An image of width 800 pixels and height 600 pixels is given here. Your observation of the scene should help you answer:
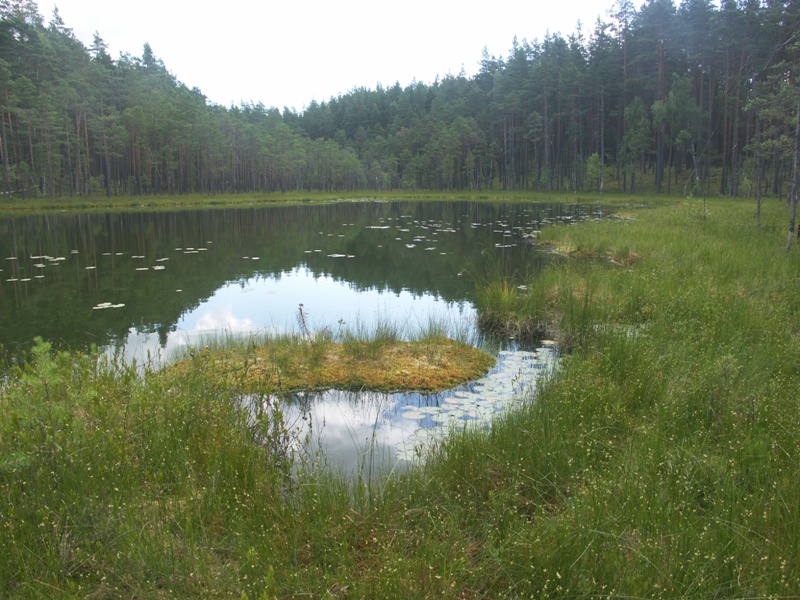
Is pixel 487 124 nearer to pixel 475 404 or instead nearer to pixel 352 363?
pixel 352 363

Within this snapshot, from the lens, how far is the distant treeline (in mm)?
49781

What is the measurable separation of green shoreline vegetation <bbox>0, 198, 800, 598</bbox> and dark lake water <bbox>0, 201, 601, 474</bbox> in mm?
1396

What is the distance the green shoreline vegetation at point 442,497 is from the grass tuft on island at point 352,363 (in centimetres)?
147

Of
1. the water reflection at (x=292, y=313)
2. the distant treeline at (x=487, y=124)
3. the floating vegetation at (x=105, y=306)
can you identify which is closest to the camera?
the water reflection at (x=292, y=313)

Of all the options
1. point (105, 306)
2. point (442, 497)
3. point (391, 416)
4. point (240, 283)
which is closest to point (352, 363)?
point (391, 416)

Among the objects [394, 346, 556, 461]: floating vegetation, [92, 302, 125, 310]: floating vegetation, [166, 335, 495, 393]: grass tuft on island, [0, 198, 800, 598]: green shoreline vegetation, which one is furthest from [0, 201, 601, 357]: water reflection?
[0, 198, 800, 598]: green shoreline vegetation

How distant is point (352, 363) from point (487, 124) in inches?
3255

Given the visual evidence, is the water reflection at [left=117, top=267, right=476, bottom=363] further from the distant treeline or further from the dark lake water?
the distant treeline

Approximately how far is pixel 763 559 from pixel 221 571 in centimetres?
290

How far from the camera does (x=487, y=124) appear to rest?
8412 centimetres

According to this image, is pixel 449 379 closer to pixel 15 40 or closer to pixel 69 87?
pixel 69 87

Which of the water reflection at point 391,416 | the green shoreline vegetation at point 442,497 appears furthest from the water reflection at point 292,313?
the green shoreline vegetation at point 442,497

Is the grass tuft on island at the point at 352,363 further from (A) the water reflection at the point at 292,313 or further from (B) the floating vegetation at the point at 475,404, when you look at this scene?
(A) the water reflection at the point at 292,313

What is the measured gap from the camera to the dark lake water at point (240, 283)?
9.74 metres
